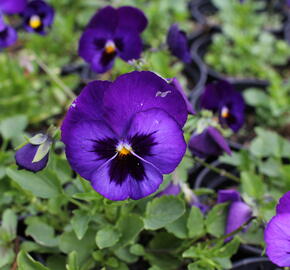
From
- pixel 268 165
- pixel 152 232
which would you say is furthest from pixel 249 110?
pixel 152 232

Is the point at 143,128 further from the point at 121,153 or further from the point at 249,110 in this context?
the point at 249,110

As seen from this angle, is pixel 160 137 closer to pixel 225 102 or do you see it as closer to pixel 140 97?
pixel 140 97

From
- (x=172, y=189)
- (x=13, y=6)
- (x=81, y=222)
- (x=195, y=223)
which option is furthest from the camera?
(x=13, y=6)

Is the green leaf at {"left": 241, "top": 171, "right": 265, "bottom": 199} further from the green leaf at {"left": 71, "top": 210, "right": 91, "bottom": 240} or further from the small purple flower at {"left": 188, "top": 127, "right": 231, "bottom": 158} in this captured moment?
the green leaf at {"left": 71, "top": 210, "right": 91, "bottom": 240}

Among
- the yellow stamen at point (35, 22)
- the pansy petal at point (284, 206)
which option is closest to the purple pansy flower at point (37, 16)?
the yellow stamen at point (35, 22)

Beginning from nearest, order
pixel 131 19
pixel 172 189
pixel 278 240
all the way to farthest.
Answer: pixel 278 240 → pixel 172 189 → pixel 131 19

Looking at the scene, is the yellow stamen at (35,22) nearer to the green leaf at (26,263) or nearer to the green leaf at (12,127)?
the green leaf at (12,127)

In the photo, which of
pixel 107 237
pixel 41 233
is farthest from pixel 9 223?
pixel 107 237
